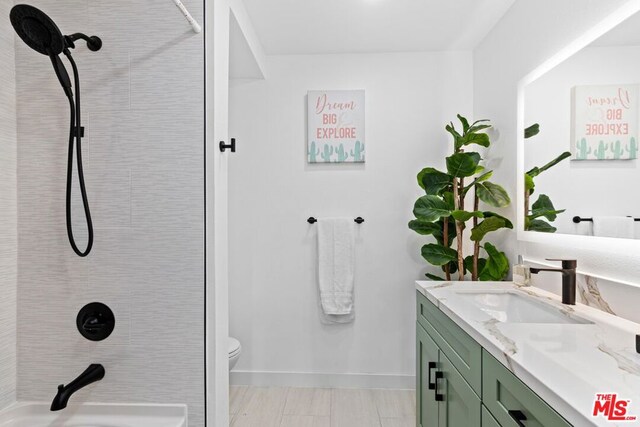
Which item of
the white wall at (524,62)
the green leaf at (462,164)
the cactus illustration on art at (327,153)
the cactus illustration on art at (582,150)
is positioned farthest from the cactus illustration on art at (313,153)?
the cactus illustration on art at (582,150)

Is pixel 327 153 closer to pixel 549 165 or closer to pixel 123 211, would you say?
pixel 549 165

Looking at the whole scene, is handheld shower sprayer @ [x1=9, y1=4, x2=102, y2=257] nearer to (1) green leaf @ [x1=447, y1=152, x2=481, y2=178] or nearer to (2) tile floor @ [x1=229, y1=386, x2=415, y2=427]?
(2) tile floor @ [x1=229, y1=386, x2=415, y2=427]

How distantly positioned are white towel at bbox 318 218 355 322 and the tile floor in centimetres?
55

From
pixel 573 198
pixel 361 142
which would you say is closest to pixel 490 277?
pixel 573 198

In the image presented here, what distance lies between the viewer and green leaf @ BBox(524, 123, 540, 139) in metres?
1.97

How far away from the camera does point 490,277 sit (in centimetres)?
236

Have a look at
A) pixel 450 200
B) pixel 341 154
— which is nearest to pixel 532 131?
pixel 450 200

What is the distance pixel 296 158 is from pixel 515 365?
2.24 metres

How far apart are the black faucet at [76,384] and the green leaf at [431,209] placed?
6.09 ft

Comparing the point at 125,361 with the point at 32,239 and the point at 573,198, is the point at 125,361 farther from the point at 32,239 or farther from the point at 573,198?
the point at 573,198

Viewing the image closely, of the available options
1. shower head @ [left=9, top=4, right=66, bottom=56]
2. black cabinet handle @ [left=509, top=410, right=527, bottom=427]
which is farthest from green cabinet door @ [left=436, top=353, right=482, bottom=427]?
shower head @ [left=9, top=4, right=66, bottom=56]

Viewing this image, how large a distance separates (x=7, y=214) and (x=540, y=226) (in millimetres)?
2284

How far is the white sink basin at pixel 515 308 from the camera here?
1.55 m

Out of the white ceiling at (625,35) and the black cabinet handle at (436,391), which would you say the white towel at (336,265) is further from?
the white ceiling at (625,35)
